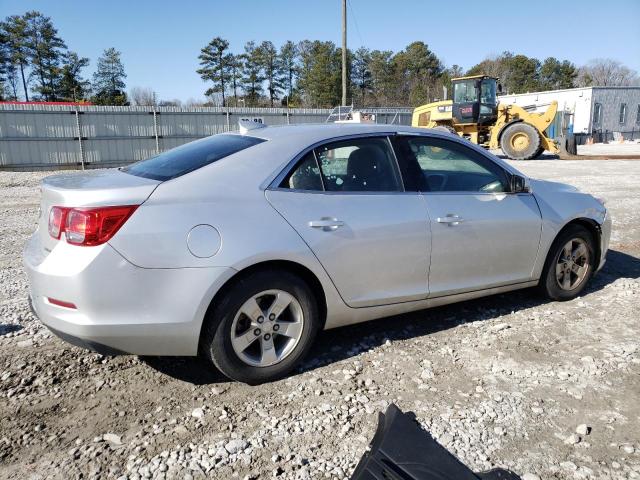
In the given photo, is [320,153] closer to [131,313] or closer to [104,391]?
[131,313]

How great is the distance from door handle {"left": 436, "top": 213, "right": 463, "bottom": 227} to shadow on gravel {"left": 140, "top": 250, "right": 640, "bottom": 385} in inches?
35.2

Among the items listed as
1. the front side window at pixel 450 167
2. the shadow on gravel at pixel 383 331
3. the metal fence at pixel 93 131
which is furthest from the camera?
the metal fence at pixel 93 131

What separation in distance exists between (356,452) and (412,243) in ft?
4.98

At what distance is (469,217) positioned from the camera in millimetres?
3863

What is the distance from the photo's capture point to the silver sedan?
9.08 feet

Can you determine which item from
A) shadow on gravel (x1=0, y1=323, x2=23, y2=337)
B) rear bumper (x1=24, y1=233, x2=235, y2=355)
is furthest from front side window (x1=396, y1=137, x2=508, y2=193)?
shadow on gravel (x1=0, y1=323, x2=23, y2=337)

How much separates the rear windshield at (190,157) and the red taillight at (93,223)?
423mm

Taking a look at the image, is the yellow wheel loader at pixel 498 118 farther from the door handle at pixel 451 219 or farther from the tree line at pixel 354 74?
the tree line at pixel 354 74

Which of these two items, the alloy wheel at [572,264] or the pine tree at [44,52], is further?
the pine tree at [44,52]

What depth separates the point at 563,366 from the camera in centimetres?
348

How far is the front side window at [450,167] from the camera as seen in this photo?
385 centimetres

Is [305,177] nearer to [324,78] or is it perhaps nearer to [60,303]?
[60,303]

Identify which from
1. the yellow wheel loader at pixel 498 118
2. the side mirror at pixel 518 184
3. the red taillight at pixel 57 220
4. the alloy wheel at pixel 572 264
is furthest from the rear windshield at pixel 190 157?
the yellow wheel loader at pixel 498 118

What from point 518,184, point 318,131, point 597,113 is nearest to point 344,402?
point 318,131
